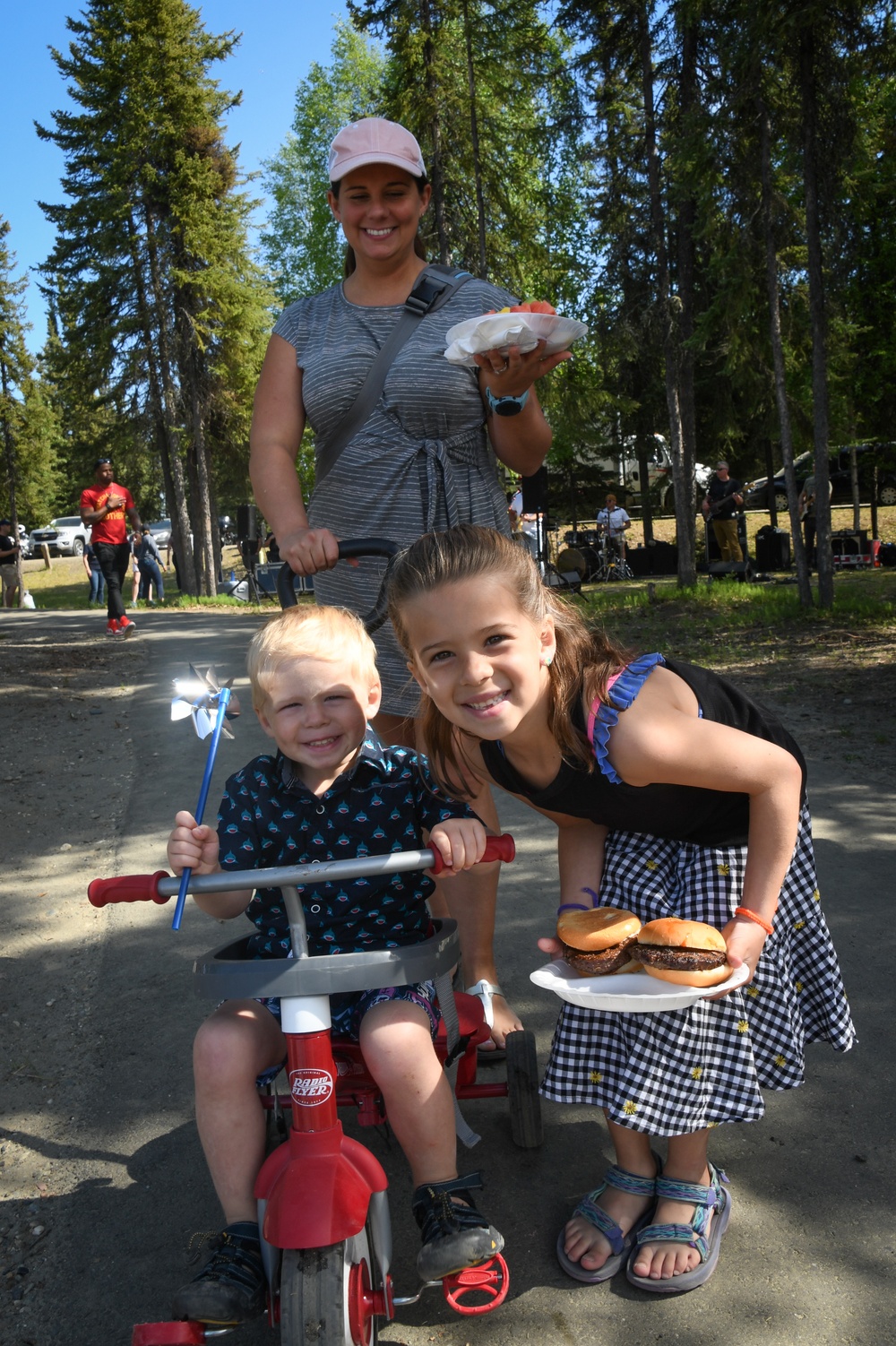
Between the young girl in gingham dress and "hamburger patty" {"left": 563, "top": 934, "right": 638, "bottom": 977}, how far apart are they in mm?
62

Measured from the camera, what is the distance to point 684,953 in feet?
5.89

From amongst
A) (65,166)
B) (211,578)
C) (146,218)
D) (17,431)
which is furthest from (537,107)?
(17,431)

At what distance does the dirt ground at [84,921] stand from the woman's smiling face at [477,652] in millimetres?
1119

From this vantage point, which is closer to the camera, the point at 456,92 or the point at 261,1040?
the point at 261,1040

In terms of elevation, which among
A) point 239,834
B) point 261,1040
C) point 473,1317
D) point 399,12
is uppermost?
point 399,12

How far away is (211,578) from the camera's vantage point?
2269 centimetres

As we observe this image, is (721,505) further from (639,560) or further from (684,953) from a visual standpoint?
(684,953)

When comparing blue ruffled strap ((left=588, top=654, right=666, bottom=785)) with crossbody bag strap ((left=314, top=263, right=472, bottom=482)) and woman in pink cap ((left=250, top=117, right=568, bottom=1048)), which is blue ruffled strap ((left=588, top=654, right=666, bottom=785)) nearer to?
woman in pink cap ((left=250, top=117, right=568, bottom=1048))

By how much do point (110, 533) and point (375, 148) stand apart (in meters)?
11.7

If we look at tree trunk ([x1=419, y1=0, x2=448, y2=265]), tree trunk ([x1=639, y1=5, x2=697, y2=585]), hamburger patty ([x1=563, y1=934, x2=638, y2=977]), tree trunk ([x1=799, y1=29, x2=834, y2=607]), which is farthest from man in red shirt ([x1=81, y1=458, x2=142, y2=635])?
hamburger patty ([x1=563, y1=934, x2=638, y2=977])

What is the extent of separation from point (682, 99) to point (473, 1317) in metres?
15.2

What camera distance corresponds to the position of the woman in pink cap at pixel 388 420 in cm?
259

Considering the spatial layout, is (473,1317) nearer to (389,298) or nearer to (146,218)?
(389,298)

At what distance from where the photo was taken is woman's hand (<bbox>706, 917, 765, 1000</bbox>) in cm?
190
